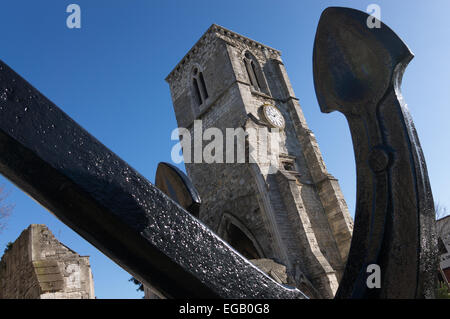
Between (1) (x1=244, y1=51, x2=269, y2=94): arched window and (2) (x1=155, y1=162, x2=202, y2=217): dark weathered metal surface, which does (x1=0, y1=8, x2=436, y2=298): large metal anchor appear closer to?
(2) (x1=155, y1=162, x2=202, y2=217): dark weathered metal surface

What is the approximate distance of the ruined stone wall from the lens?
6.52 m

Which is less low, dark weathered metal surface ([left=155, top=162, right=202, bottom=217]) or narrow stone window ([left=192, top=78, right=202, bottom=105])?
narrow stone window ([left=192, top=78, right=202, bottom=105])

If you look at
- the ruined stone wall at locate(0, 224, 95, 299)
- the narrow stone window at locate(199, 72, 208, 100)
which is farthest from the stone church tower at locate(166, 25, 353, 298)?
the ruined stone wall at locate(0, 224, 95, 299)

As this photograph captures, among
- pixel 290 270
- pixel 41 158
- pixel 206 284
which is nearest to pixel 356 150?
pixel 206 284

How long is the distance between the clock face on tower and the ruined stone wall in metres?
11.2

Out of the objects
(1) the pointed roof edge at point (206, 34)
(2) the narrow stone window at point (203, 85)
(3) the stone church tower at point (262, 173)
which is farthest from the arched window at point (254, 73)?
(2) the narrow stone window at point (203, 85)

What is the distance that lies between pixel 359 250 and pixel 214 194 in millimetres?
16063

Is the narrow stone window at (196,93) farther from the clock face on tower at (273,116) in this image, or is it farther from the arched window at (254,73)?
the clock face on tower at (273,116)

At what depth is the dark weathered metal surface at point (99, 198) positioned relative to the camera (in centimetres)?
65

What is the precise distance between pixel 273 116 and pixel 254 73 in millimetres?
3839

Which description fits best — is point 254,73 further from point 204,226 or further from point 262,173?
point 204,226

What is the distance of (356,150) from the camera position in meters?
0.89

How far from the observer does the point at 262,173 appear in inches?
557

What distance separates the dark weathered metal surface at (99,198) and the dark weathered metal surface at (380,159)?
31 cm
